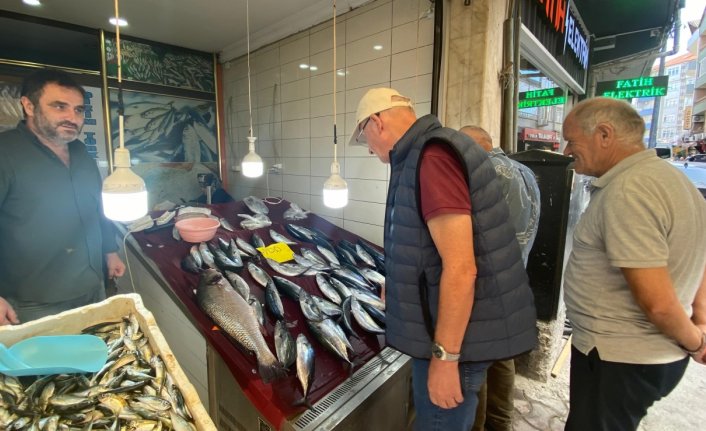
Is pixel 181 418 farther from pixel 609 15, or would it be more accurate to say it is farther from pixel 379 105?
pixel 609 15

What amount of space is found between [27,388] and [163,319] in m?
1.54

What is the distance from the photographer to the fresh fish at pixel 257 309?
1.93 m

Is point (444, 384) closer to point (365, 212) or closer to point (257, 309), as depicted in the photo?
point (257, 309)

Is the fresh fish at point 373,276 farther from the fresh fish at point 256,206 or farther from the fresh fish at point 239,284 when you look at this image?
the fresh fish at point 256,206

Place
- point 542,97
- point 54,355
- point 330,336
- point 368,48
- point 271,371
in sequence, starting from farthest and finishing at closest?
point 542,97, point 368,48, point 330,336, point 271,371, point 54,355

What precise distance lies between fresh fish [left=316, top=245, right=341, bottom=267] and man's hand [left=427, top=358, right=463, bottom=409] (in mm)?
1689

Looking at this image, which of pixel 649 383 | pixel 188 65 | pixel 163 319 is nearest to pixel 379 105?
pixel 649 383

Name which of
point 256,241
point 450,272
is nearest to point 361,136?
point 450,272

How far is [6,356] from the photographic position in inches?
44.9

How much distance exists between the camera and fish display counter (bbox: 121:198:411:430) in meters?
1.52

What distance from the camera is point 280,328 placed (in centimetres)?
185

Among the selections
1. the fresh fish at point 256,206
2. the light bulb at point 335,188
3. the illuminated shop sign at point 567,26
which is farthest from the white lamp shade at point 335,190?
the illuminated shop sign at point 567,26

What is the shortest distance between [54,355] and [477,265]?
5.38 feet

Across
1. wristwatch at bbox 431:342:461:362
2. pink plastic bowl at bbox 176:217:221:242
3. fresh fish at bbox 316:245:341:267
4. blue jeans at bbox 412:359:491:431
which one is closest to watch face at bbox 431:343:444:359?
wristwatch at bbox 431:342:461:362
